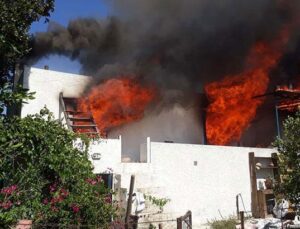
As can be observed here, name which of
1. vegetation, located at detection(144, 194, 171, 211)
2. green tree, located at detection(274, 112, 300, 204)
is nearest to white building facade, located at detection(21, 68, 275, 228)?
vegetation, located at detection(144, 194, 171, 211)

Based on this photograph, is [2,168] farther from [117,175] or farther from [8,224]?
[117,175]

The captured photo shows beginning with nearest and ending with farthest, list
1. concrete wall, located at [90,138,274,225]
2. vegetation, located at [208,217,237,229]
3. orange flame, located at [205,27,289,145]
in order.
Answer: concrete wall, located at [90,138,274,225] → vegetation, located at [208,217,237,229] → orange flame, located at [205,27,289,145]

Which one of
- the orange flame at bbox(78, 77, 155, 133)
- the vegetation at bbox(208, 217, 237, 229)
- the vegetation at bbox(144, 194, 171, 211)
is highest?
the orange flame at bbox(78, 77, 155, 133)

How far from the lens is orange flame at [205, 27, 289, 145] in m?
22.7

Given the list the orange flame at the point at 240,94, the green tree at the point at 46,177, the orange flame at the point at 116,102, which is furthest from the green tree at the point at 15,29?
the orange flame at the point at 240,94

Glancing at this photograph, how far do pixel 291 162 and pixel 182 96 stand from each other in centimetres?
1002

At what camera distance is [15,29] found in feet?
34.5

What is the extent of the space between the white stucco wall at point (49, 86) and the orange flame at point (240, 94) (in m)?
8.71

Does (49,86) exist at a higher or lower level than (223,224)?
higher

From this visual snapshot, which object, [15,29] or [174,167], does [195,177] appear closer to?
[174,167]

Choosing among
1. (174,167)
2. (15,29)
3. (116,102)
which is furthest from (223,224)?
(15,29)

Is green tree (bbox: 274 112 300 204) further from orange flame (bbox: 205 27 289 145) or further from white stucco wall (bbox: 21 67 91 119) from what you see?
orange flame (bbox: 205 27 289 145)

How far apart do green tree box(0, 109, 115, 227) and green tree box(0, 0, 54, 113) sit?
2.78 ft

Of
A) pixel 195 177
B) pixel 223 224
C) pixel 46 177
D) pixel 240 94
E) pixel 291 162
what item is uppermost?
pixel 240 94
